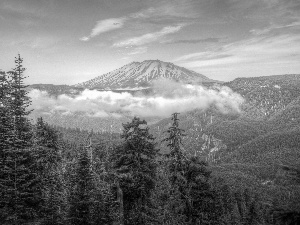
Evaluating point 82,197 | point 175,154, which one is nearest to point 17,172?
point 82,197

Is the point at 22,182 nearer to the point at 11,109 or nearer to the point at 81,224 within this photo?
the point at 81,224

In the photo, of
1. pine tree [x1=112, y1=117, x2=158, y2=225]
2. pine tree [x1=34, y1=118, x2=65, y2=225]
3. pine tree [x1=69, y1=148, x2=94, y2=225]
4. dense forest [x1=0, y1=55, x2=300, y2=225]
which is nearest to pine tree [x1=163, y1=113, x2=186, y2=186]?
dense forest [x1=0, y1=55, x2=300, y2=225]

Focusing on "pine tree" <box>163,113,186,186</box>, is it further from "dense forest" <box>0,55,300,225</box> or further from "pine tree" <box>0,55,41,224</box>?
"pine tree" <box>0,55,41,224</box>

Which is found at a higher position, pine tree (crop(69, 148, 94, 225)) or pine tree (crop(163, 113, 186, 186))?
pine tree (crop(163, 113, 186, 186))

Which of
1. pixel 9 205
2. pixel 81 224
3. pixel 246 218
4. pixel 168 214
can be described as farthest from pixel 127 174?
pixel 246 218

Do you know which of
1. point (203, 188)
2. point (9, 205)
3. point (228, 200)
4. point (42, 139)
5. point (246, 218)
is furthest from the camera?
point (228, 200)

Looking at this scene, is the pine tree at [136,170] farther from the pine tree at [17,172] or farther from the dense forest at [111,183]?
the pine tree at [17,172]

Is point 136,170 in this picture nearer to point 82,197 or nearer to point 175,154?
point 82,197

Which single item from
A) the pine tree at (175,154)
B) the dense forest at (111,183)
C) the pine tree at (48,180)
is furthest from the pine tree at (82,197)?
the pine tree at (175,154)
